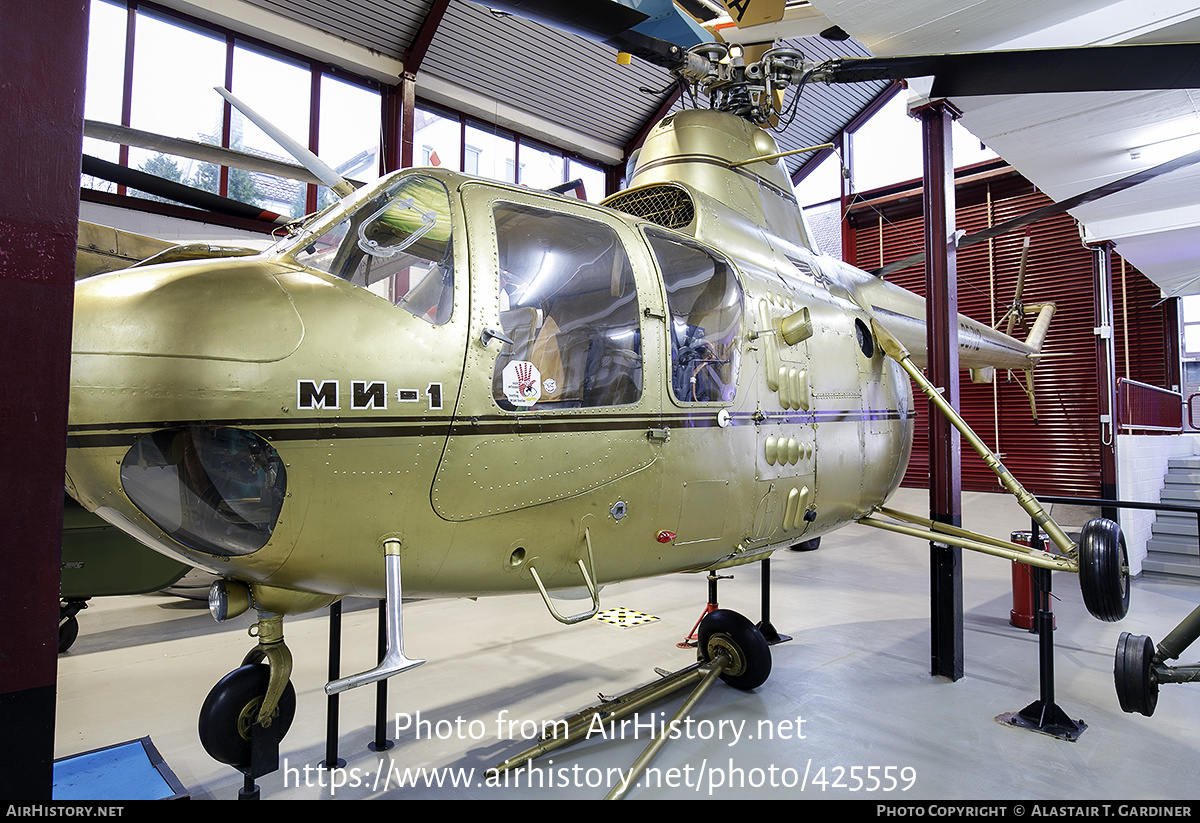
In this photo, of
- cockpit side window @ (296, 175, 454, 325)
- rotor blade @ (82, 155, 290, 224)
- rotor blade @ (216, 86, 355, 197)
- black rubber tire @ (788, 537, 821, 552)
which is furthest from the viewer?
black rubber tire @ (788, 537, 821, 552)

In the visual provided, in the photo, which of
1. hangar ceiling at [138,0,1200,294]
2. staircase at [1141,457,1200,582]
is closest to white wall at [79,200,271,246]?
hangar ceiling at [138,0,1200,294]

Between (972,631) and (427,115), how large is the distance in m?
12.9

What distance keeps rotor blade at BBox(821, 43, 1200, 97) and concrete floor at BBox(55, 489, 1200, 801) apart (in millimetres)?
4128

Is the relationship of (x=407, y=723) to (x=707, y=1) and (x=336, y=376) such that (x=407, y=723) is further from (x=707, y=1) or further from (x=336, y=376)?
(x=707, y=1)

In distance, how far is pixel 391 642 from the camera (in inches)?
89.9

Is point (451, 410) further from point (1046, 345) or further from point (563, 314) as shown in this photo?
point (1046, 345)

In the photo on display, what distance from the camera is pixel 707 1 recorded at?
5.81 meters

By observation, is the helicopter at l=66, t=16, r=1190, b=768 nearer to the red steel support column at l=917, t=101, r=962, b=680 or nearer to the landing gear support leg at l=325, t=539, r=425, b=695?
the landing gear support leg at l=325, t=539, r=425, b=695

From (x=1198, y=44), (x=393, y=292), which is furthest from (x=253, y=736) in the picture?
(x=1198, y=44)

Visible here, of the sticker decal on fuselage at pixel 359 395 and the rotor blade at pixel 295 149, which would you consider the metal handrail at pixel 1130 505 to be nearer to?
the sticker decal on fuselage at pixel 359 395

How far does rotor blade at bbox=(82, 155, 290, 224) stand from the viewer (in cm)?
587

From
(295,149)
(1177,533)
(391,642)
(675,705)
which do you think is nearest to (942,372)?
(675,705)

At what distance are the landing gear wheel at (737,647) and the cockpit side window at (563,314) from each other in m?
2.92

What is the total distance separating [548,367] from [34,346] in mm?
1780
